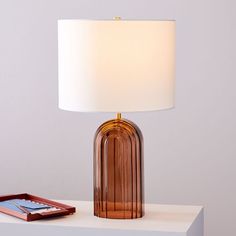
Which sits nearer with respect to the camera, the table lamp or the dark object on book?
the table lamp

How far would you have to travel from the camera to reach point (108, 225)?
2.21 m

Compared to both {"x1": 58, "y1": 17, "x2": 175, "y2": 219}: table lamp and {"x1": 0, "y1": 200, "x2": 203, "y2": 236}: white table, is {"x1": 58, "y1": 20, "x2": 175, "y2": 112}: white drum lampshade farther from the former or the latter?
{"x1": 0, "y1": 200, "x2": 203, "y2": 236}: white table

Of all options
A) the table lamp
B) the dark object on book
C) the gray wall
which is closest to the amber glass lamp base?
the table lamp

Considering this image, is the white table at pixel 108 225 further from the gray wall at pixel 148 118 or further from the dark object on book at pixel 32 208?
the gray wall at pixel 148 118

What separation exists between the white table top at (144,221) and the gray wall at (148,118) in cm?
85

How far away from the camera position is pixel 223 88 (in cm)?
→ 320

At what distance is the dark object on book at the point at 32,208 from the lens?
229 centimetres

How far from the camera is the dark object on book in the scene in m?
2.29

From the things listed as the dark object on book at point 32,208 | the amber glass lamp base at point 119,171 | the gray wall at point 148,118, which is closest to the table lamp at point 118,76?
the amber glass lamp base at point 119,171

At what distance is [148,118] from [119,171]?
3.40 ft

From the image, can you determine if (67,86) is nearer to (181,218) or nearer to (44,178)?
(181,218)

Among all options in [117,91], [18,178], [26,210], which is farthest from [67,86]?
[18,178]

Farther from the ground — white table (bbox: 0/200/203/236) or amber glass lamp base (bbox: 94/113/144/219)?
amber glass lamp base (bbox: 94/113/144/219)

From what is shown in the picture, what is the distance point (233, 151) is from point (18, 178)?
38.6 inches
